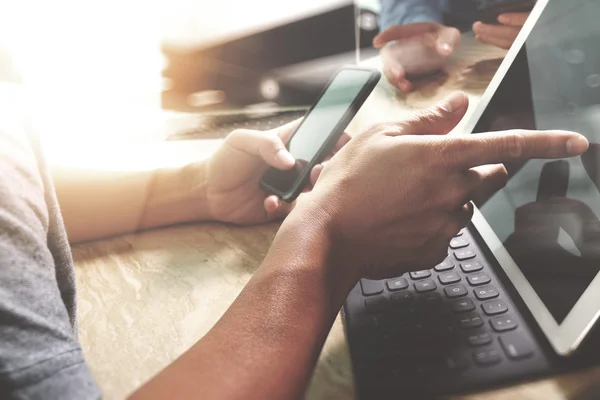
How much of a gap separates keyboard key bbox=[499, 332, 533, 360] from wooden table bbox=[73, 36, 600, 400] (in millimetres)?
21

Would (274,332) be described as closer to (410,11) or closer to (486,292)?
(486,292)

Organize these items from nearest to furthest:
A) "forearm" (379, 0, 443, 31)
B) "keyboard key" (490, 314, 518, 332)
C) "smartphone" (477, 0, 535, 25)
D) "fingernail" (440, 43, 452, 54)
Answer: "keyboard key" (490, 314, 518, 332) → "smartphone" (477, 0, 535, 25) → "fingernail" (440, 43, 452, 54) → "forearm" (379, 0, 443, 31)

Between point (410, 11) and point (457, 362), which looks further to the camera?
point (410, 11)

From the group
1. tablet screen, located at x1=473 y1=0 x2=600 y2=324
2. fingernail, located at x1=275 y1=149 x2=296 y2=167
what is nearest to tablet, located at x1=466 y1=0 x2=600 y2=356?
tablet screen, located at x1=473 y1=0 x2=600 y2=324

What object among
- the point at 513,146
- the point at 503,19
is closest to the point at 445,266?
the point at 513,146

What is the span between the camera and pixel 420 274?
0.45 m

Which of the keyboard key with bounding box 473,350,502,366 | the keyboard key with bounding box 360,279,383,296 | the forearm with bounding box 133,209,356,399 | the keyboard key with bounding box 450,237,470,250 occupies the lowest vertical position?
the keyboard key with bounding box 360,279,383,296

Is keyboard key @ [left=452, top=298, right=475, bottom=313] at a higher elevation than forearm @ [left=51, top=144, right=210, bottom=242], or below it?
higher

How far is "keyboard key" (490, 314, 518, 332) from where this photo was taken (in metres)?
0.38

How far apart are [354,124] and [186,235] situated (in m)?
0.34

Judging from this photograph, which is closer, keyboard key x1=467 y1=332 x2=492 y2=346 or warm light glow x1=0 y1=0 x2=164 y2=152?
keyboard key x1=467 y1=332 x2=492 y2=346

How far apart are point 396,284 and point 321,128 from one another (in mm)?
247

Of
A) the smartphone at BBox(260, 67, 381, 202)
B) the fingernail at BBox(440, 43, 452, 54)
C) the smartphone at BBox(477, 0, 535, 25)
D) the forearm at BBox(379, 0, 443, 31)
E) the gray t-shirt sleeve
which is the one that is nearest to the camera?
the gray t-shirt sleeve

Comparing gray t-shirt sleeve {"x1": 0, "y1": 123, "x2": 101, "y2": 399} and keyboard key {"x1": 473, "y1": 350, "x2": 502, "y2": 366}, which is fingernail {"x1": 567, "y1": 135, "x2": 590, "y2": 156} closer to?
keyboard key {"x1": 473, "y1": 350, "x2": 502, "y2": 366}
